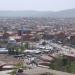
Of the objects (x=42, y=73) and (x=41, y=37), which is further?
(x=41, y=37)

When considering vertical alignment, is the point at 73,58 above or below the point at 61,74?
below

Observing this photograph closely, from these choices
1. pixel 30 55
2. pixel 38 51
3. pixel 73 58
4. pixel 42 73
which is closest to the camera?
pixel 42 73

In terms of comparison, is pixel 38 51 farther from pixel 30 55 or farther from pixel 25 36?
pixel 25 36

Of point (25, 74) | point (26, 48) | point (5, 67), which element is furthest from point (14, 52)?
point (25, 74)

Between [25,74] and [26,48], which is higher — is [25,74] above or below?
above

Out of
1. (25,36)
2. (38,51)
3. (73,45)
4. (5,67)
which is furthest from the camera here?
(25,36)

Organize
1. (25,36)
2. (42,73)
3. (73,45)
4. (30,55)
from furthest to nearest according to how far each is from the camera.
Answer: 1. (25,36)
2. (73,45)
3. (30,55)
4. (42,73)

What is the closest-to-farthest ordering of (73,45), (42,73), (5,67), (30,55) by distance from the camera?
(42,73) < (5,67) < (30,55) < (73,45)

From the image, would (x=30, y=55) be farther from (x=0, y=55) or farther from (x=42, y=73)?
(x=42, y=73)

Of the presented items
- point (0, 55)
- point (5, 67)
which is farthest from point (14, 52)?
point (5, 67)
